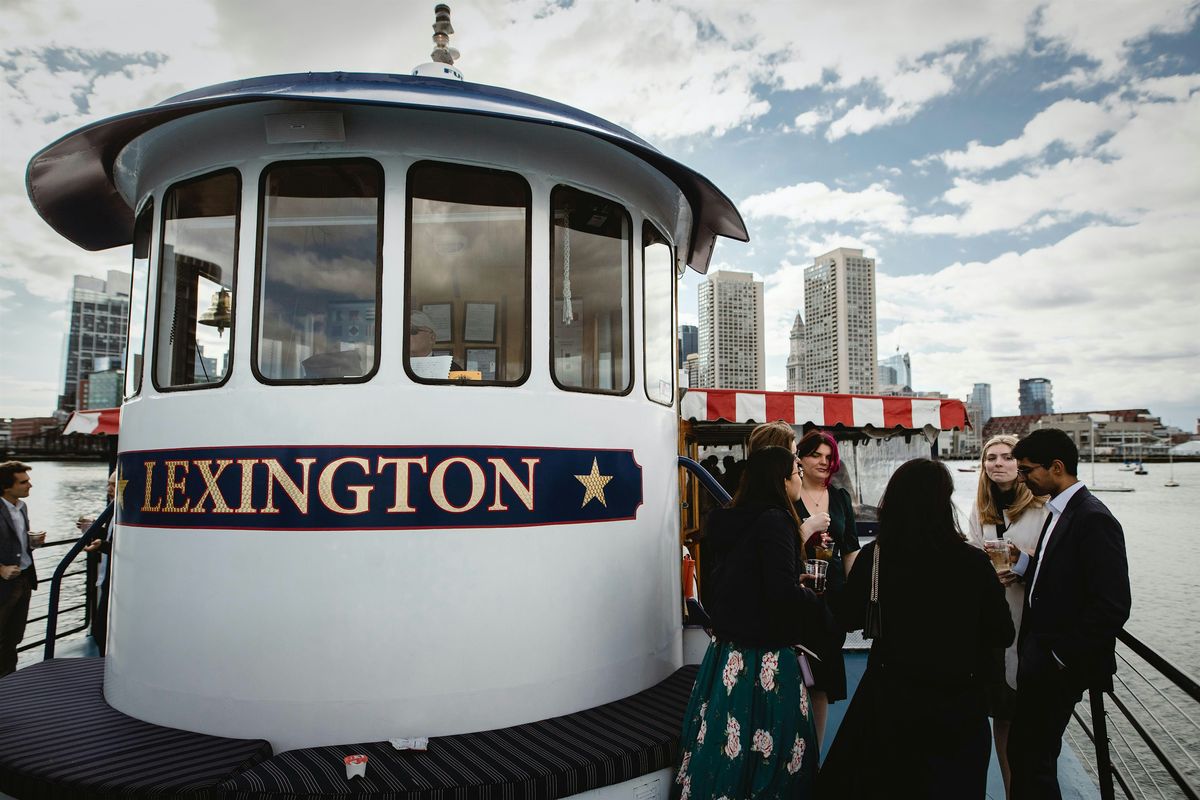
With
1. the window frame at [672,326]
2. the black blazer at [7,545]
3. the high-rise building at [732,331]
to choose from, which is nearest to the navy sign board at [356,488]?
the window frame at [672,326]

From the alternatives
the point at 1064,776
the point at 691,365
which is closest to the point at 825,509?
the point at 1064,776

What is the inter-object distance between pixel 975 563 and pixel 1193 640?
1863 centimetres

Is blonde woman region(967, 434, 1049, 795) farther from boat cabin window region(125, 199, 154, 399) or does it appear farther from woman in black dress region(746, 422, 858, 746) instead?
boat cabin window region(125, 199, 154, 399)

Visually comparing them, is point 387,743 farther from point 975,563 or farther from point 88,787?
point 975,563

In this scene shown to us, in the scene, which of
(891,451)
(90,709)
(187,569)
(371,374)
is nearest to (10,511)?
(90,709)

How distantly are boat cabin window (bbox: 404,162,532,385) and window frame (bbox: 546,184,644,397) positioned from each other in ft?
0.35

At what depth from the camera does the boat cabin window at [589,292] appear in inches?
139

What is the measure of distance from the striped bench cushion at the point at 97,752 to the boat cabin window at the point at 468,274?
5.55 ft

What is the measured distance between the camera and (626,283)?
3877 millimetres

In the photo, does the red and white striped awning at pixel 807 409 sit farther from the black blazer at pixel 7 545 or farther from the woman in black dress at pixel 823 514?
the black blazer at pixel 7 545

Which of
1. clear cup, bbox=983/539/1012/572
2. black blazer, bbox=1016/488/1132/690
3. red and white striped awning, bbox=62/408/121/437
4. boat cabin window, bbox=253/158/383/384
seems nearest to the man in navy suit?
black blazer, bbox=1016/488/1132/690

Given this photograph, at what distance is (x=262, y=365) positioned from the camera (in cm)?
316

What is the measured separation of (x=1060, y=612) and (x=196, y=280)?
13.6ft

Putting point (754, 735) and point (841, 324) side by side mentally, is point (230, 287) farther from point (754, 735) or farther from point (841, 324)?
point (841, 324)
